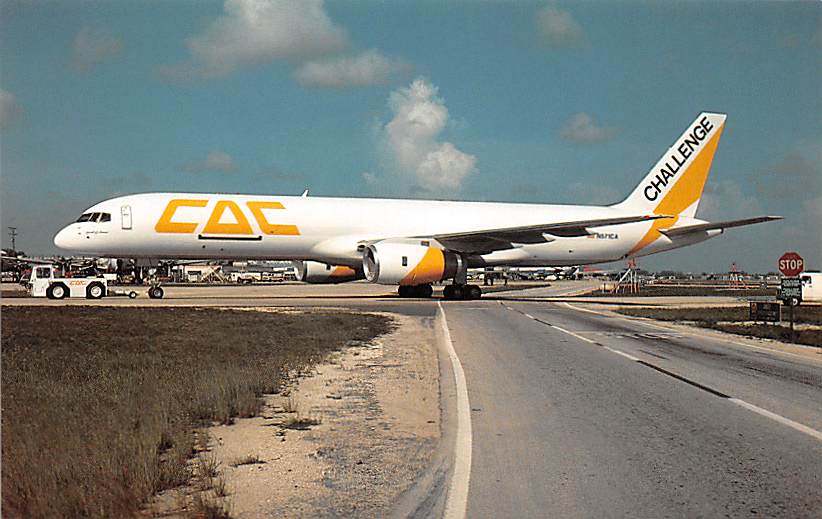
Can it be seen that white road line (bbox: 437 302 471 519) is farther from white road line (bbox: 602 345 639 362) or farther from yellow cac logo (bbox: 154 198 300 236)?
yellow cac logo (bbox: 154 198 300 236)

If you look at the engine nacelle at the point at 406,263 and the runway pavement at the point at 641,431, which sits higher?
the engine nacelle at the point at 406,263

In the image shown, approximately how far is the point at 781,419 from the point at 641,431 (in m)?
1.83

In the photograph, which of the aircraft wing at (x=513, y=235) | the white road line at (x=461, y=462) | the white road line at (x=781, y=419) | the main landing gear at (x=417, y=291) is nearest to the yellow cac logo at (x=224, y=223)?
the aircraft wing at (x=513, y=235)

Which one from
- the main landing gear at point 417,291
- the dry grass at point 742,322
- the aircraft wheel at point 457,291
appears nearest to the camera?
the dry grass at point 742,322

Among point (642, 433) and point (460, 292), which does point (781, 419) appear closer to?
point (642, 433)

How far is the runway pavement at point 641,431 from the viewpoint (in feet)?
17.3

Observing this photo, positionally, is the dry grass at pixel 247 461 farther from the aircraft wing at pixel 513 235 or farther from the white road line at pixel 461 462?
the aircraft wing at pixel 513 235

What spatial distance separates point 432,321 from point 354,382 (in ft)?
37.8

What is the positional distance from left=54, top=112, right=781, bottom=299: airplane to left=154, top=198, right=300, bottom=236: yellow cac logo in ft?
0.13

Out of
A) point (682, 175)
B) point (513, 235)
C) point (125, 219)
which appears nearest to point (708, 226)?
point (682, 175)

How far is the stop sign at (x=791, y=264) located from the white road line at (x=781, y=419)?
12788 mm

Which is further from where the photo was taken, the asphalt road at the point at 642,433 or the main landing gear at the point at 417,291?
the main landing gear at the point at 417,291

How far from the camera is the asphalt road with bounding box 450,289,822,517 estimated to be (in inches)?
208

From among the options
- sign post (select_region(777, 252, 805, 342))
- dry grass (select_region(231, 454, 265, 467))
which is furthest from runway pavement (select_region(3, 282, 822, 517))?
sign post (select_region(777, 252, 805, 342))
